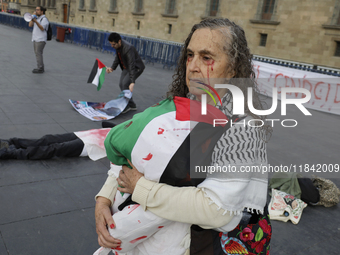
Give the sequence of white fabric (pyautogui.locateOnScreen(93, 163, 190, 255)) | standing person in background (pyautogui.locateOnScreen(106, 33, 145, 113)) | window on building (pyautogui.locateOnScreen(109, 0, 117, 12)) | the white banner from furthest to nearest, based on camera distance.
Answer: window on building (pyautogui.locateOnScreen(109, 0, 117, 12)), the white banner, standing person in background (pyautogui.locateOnScreen(106, 33, 145, 113)), white fabric (pyautogui.locateOnScreen(93, 163, 190, 255))

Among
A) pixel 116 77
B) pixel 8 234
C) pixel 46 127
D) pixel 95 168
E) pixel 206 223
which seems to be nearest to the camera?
pixel 206 223

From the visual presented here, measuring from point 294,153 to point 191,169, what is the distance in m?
5.21

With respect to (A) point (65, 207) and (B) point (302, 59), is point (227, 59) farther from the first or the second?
(B) point (302, 59)

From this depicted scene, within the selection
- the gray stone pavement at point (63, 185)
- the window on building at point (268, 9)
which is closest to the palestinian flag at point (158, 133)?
the gray stone pavement at point (63, 185)

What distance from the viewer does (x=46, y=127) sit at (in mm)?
5535

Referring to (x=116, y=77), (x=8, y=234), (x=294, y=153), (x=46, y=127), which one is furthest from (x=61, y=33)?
(x=8, y=234)

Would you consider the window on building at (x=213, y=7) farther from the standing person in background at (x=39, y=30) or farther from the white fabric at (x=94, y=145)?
the white fabric at (x=94, y=145)

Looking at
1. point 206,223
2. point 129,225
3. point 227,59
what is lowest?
point 129,225

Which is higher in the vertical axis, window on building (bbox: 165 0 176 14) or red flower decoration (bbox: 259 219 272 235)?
window on building (bbox: 165 0 176 14)

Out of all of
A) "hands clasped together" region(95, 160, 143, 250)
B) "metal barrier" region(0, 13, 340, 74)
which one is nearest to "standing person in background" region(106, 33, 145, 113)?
"hands clasped together" region(95, 160, 143, 250)

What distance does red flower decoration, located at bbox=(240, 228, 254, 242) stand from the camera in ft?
4.40

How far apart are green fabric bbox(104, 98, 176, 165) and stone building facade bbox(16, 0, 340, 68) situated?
42.4ft

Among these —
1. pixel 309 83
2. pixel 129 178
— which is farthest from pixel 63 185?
pixel 309 83

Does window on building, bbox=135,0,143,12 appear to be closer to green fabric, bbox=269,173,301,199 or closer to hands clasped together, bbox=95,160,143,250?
green fabric, bbox=269,173,301,199
